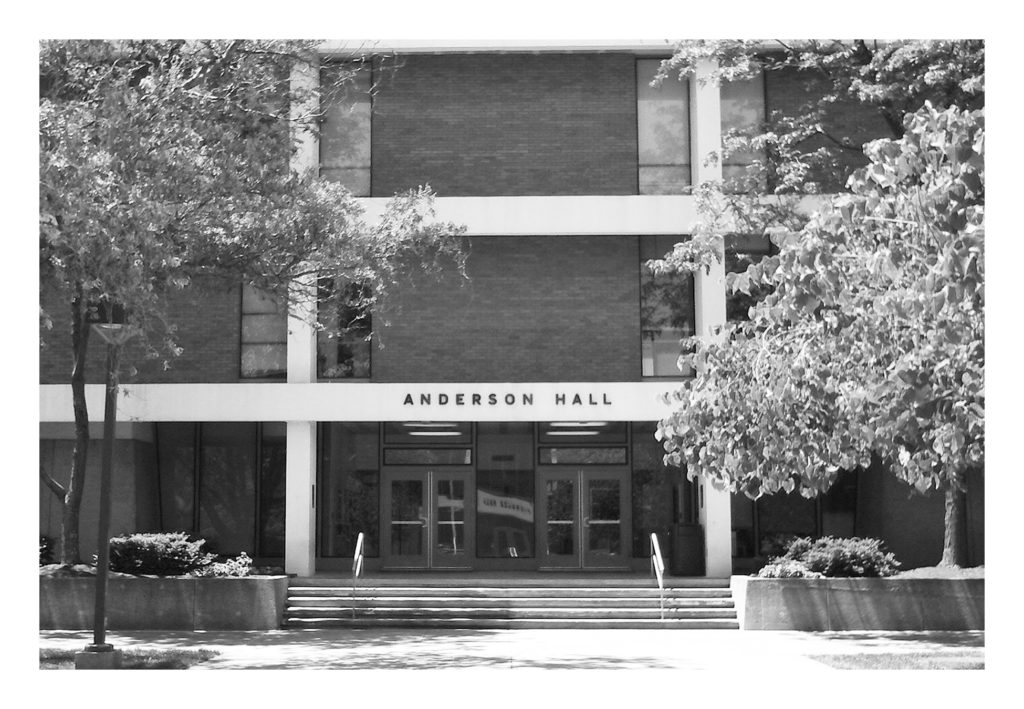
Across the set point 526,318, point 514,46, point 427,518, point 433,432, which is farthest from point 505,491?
point 514,46

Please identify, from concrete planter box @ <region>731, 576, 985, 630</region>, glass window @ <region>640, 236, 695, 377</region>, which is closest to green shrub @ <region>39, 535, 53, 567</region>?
glass window @ <region>640, 236, 695, 377</region>

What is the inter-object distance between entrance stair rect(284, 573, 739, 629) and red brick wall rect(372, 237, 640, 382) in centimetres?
463

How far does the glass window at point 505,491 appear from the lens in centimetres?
2606

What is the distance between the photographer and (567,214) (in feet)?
79.3

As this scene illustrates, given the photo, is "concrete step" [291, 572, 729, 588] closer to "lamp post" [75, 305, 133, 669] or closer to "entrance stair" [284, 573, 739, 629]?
"entrance stair" [284, 573, 739, 629]

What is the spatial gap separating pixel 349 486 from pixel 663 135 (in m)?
9.19

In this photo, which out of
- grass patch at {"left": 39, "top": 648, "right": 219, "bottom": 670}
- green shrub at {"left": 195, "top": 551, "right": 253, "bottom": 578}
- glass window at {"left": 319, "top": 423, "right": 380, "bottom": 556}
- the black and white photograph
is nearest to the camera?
the black and white photograph

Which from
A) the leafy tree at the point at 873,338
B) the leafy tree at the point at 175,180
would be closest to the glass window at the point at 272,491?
the leafy tree at the point at 175,180

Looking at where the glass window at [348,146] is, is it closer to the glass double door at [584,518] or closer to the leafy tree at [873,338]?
the glass double door at [584,518]

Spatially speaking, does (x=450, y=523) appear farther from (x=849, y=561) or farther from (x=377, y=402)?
(x=849, y=561)

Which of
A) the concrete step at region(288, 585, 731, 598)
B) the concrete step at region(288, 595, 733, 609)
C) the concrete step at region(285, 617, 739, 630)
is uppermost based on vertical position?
the concrete step at region(288, 585, 731, 598)

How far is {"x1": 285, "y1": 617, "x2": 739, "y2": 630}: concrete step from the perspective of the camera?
20.4 metres
